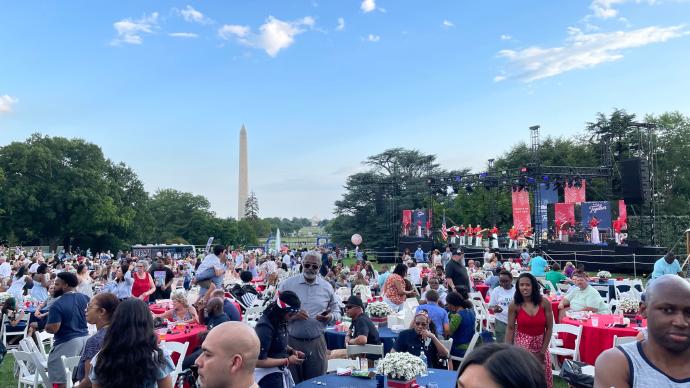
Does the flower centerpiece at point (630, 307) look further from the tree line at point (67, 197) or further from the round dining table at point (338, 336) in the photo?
the tree line at point (67, 197)

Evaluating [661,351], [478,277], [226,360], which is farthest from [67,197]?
[661,351]

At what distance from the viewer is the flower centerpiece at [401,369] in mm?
4055

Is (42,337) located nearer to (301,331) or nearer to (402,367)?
(301,331)

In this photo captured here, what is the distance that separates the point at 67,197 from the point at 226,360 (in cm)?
4801

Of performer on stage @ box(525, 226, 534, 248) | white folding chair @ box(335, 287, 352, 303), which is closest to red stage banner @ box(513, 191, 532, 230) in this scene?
performer on stage @ box(525, 226, 534, 248)

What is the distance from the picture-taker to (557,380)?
7.41 metres

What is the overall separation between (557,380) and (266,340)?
17.7 ft

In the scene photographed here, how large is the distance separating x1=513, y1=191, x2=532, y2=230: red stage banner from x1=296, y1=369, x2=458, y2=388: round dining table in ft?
82.7

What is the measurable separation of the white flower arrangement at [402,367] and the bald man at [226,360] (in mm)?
2216

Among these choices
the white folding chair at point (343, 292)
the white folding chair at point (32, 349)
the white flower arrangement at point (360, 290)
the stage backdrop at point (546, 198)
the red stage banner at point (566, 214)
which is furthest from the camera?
the stage backdrop at point (546, 198)

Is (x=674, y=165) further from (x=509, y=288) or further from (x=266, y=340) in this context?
(x=266, y=340)

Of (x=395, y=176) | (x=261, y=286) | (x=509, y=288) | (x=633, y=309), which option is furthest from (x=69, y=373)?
(x=395, y=176)

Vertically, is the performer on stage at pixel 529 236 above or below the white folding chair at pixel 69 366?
above

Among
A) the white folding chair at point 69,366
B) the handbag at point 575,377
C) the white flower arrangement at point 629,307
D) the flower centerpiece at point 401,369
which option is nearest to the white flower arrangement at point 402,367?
the flower centerpiece at point 401,369
